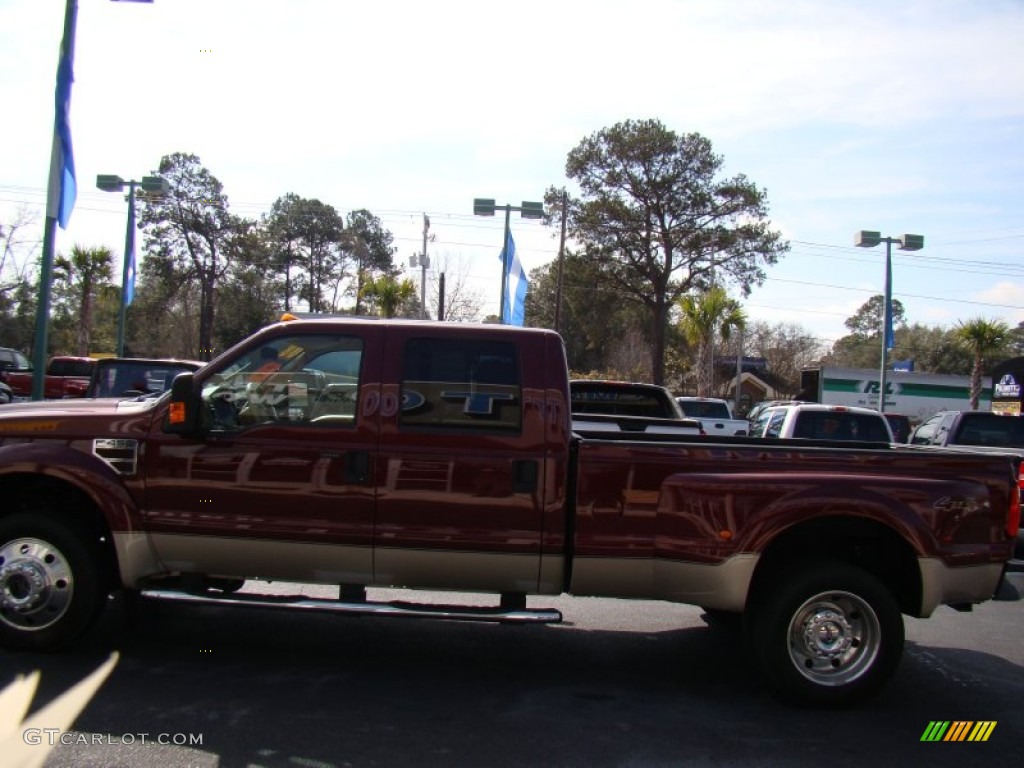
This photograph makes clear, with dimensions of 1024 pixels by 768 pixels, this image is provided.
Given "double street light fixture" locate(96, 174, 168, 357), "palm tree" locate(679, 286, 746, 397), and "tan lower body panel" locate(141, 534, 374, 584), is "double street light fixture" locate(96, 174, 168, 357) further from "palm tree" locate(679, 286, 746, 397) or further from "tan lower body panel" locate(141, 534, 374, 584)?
"tan lower body panel" locate(141, 534, 374, 584)

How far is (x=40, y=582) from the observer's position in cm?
522

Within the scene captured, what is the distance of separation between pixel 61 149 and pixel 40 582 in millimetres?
10274

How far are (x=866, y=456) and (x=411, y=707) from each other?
2.90m

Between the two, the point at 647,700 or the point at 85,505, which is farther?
the point at 85,505

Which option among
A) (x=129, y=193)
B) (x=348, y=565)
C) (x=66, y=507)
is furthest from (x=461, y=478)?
(x=129, y=193)

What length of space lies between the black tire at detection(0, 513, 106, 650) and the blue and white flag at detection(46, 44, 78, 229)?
980 cm

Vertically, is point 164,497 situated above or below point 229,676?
above

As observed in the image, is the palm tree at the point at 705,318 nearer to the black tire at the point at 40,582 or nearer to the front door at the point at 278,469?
the front door at the point at 278,469

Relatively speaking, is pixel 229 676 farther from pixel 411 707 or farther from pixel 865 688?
pixel 865 688

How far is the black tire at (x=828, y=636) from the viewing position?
16.5 ft

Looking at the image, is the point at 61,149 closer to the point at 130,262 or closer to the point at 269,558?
the point at 269,558

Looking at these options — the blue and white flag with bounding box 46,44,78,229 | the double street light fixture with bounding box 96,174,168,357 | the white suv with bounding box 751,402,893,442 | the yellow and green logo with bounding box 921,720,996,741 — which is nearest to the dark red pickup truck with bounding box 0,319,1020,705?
the yellow and green logo with bounding box 921,720,996,741

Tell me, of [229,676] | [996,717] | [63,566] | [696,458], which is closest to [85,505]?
[63,566]

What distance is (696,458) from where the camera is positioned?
5047mm
